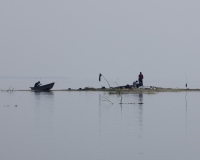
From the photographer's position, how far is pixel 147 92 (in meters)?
56.6

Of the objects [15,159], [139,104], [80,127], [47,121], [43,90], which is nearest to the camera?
[15,159]

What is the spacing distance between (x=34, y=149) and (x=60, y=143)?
149 centimetres

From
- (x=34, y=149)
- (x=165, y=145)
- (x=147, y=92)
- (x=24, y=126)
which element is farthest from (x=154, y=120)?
(x=147, y=92)

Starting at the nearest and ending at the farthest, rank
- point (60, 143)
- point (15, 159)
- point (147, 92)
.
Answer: point (15, 159) < point (60, 143) < point (147, 92)

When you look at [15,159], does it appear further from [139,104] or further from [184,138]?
[139,104]

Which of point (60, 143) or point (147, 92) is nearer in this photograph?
point (60, 143)

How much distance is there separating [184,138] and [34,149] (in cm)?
622

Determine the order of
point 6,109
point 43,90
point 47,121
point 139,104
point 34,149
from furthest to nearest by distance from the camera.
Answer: point 43,90 → point 139,104 → point 6,109 → point 47,121 → point 34,149

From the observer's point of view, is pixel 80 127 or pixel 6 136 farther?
pixel 80 127

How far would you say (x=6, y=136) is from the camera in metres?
22.0

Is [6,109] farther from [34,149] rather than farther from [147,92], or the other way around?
[147,92]

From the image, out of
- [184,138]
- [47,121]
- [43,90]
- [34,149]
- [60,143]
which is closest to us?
[34,149]

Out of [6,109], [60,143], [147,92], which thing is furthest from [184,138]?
[147,92]

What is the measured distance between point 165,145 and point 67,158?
4.16 meters
